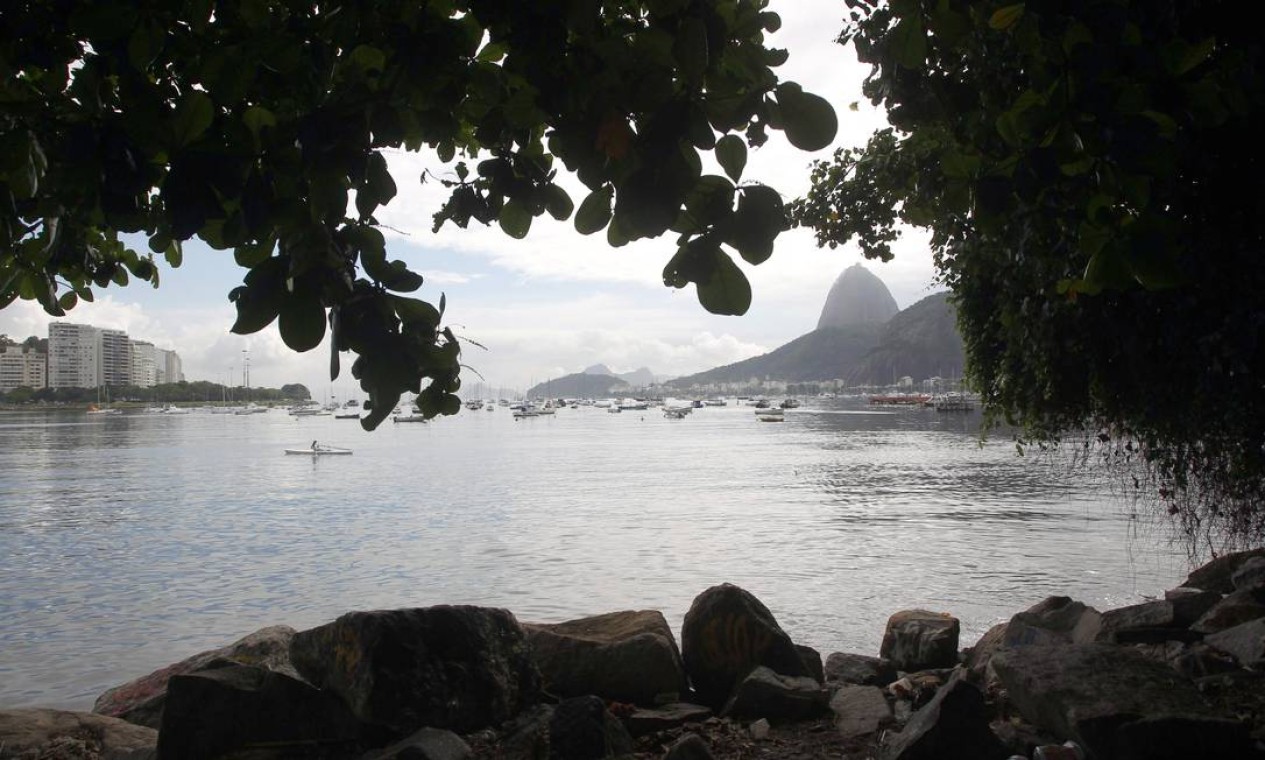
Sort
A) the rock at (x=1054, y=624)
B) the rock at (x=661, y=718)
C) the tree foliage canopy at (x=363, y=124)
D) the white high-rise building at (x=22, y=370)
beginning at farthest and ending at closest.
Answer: the white high-rise building at (x=22, y=370) < the rock at (x=1054, y=624) < the rock at (x=661, y=718) < the tree foliage canopy at (x=363, y=124)

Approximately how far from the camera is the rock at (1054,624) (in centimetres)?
738

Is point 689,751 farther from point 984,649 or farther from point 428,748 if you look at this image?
point 984,649

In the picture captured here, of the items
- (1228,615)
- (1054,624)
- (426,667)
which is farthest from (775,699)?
(1228,615)

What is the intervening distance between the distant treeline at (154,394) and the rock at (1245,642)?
156632 millimetres

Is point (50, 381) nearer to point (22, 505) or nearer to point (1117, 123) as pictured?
point (22, 505)

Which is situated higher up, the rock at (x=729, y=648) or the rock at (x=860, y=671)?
the rock at (x=729, y=648)

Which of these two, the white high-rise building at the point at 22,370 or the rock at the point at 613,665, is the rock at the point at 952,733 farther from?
the white high-rise building at the point at 22,370

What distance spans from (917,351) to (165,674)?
18299 cm

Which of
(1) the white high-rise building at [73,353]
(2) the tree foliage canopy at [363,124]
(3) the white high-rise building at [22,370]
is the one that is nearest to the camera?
(2) the tree foliage canopy at [363,124]

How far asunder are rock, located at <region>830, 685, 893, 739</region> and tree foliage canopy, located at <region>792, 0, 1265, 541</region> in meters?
2.85

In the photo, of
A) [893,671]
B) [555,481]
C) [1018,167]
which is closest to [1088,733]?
[893,671]

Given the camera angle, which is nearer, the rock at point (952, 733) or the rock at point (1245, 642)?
the rock at point (952, 733)

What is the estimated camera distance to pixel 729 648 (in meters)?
7.11

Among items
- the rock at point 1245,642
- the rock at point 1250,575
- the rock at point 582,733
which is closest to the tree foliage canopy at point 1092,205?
the rock at point 1250,575
